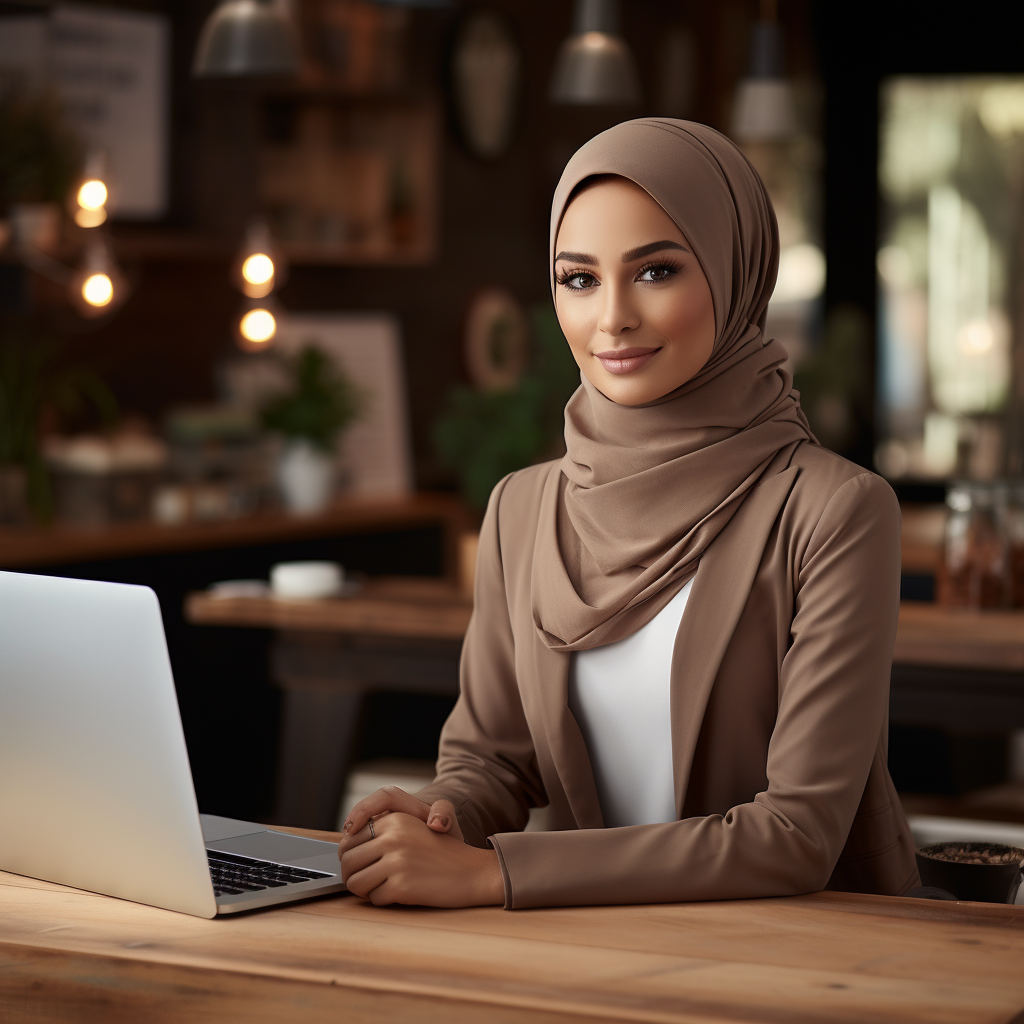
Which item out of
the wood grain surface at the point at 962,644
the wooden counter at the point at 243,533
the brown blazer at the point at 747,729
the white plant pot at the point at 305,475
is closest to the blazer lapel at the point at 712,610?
the brown blazer at the point at 747,729

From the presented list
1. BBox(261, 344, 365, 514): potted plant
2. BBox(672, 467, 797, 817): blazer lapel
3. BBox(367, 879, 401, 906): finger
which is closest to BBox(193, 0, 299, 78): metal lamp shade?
BBox(261, 344, 365, 514): potted plant

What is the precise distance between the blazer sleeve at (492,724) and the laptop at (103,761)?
25 centimetres

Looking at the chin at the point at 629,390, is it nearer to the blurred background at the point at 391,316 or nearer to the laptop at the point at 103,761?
the laptop at the point at 103,761

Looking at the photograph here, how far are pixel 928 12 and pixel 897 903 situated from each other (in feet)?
20.8

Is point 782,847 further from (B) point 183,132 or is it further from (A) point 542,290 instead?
(A) point 542,290

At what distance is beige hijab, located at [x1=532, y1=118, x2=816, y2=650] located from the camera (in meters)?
1.52

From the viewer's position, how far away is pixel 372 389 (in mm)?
5562

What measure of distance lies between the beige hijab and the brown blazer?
34 millimetres

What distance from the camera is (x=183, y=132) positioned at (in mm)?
4828

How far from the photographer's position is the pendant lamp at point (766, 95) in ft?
14.9

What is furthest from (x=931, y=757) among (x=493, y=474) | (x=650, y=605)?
(x=650, y=605)

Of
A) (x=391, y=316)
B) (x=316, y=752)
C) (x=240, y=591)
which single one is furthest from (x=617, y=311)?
(x=391, y=316)

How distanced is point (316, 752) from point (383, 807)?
6.19 feet

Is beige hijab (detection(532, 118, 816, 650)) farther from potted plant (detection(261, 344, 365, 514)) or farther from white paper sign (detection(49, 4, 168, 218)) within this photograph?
potted plant (detection(261, 344, 365, 514))
